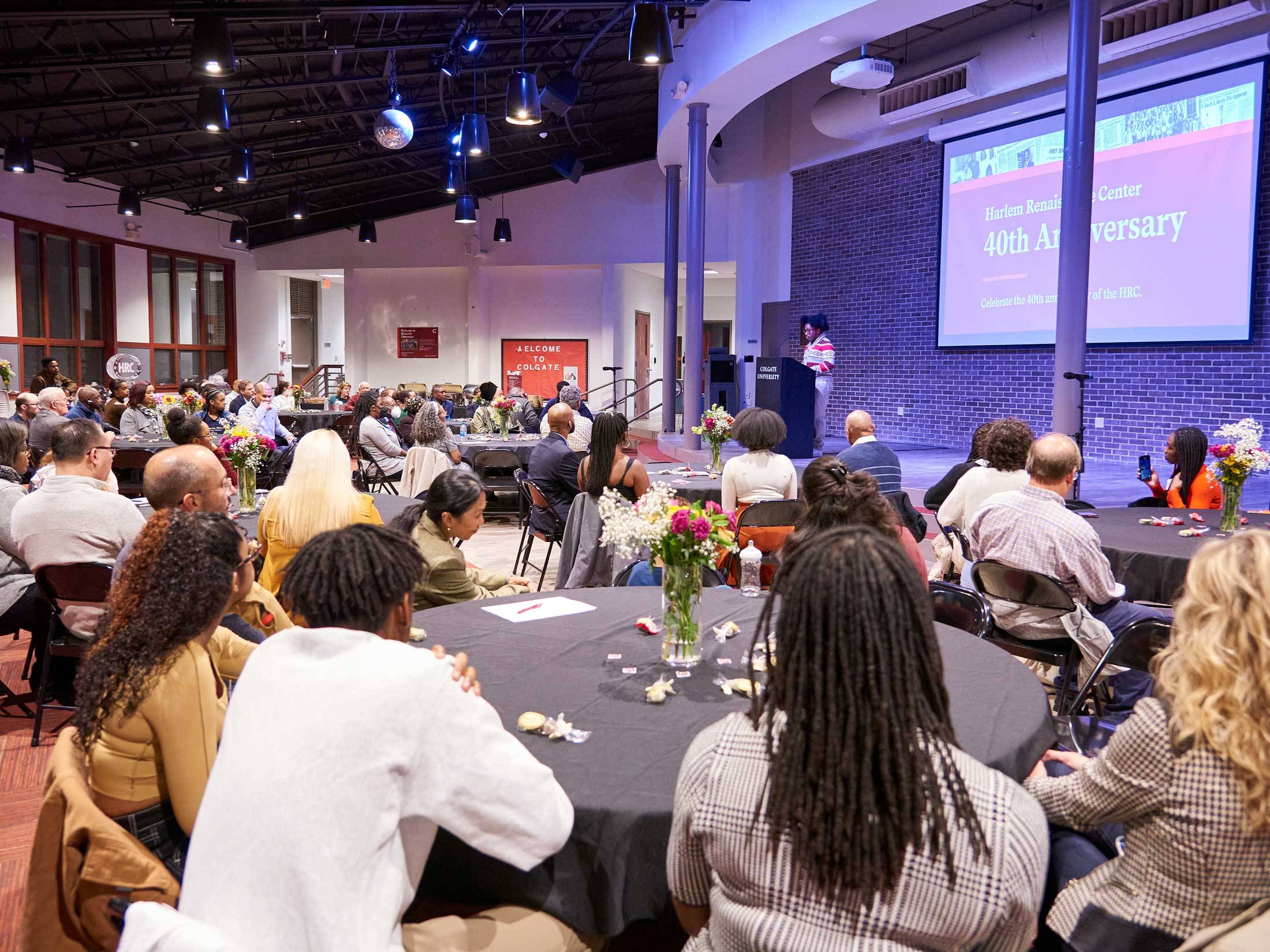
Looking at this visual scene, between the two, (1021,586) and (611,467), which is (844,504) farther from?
(611,467)

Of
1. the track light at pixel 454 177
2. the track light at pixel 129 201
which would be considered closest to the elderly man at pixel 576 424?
the track light at pixel 454 177

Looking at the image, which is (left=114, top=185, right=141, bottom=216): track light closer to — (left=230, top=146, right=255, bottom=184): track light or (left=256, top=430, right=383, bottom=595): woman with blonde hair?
(left=230, top=146, right=255, bottom=184): track light

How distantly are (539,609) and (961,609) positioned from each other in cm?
137

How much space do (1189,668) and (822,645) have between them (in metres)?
0.56

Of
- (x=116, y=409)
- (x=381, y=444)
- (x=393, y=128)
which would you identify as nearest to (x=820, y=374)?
(x=381, y=444)

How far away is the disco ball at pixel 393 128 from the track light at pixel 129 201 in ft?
20.2

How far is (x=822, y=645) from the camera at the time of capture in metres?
1.26

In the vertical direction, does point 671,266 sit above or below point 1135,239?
above

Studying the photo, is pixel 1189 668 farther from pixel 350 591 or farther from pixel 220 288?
pixel 220 288

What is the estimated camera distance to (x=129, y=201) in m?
14.0

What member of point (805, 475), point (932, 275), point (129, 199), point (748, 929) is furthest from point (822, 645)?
point (129, 199)

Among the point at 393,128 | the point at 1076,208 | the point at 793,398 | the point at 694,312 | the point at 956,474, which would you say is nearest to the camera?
the point at 956,474

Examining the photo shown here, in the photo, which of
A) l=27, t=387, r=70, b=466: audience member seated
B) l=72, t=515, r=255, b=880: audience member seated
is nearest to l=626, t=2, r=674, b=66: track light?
l=27, t=387, r=70, b=466: audience member seated

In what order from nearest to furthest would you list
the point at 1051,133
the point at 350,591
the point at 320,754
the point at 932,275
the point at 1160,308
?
the point at 320,754
the point at 350,591
the point at 1160,308
the point at 1051,133
the point at 932,275
